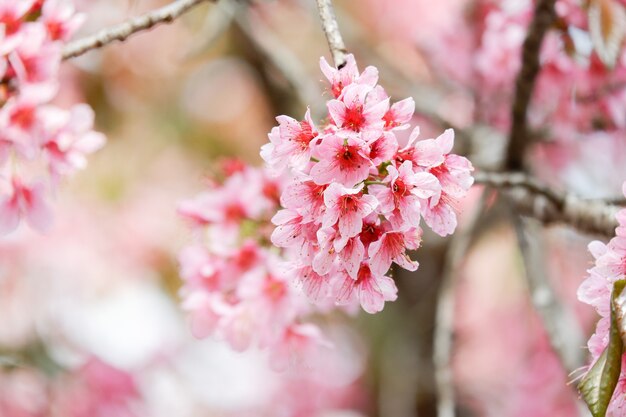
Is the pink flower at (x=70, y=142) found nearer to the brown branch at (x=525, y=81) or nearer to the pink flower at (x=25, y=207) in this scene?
the pink flower at (x=25, y=207)

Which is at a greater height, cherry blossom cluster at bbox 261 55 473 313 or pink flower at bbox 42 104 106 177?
pink flower at bbox 42 104 106 177

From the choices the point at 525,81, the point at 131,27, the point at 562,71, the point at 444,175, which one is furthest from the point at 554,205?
the point at 131,27

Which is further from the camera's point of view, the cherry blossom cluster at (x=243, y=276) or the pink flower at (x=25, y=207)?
the cherry blossom cluster at (x=243, y=276)

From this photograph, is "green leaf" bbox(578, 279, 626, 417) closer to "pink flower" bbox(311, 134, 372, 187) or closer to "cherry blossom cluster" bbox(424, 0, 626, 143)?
"pink flower" bbox(311, 134, 372, 187)

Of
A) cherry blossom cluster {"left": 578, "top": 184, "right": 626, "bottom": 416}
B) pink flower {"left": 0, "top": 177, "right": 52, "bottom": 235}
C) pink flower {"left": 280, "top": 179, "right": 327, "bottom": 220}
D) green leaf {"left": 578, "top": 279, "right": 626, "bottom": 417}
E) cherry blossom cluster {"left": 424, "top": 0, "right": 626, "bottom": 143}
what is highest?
cherry blossom cluster {"left": 424, "top": 0, "right": 626, "bottom": 143}

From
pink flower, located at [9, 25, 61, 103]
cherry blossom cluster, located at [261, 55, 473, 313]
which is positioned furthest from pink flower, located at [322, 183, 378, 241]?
pink flower, located at [9, 25, 61, 103]

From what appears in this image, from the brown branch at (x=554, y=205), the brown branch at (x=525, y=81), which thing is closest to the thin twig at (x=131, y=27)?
the brown branch at (x=554, y=205)
